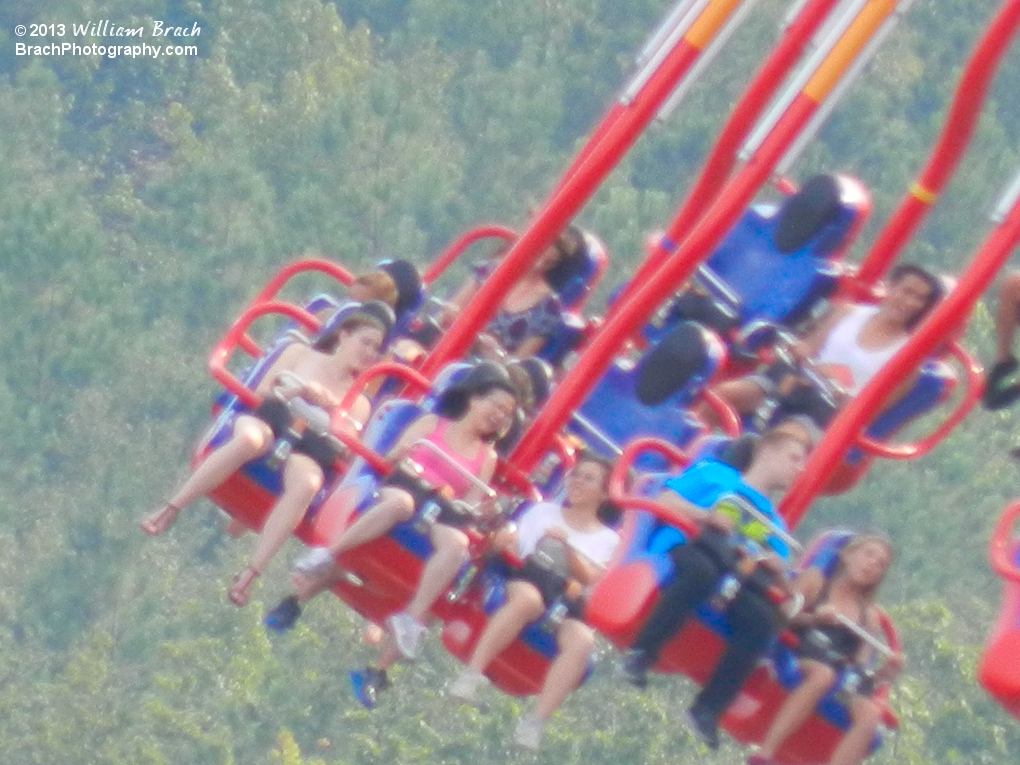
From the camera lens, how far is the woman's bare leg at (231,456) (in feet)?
28.5

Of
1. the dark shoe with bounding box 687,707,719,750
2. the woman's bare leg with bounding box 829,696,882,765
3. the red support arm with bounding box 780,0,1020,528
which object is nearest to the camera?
the red support arm with bounding box 780,0,1020,528

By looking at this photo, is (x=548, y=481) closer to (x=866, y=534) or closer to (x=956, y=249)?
(x=866, y=534)

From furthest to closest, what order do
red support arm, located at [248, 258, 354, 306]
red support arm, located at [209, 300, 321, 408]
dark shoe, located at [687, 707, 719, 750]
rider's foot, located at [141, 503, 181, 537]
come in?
1. red support arm, located at [248, 258, 354, 306]
2. rider's foot, located at [141, 503, 181, 537]
3. red support arm, located at [209, 300, 321, 408]
4. dark shoe, located at [687, 707, 719, 750]

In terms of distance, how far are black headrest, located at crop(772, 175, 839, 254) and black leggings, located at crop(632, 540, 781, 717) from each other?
1807 mm

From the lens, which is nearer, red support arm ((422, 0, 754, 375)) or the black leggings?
the black leggings

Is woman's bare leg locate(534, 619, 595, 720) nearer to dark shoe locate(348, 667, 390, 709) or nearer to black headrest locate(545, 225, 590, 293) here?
dark shoe locate(348, 667, 390, 709)

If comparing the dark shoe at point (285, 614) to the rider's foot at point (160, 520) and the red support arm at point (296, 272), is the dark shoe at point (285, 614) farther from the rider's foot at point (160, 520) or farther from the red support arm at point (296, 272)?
the red support arm at point (296, 272)

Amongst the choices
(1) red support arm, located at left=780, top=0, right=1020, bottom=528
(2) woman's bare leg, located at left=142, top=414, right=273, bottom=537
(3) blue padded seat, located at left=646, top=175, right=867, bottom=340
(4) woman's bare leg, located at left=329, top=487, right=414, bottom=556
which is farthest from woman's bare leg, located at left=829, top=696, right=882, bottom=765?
(2) woman's bare leg, located at left=142, top=414, right=273, bottom=537

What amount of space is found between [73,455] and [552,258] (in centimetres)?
1797

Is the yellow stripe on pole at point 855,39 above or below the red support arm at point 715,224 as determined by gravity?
above

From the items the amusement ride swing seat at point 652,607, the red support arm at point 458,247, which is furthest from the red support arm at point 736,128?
the amusement ride swing seat at point 652,607

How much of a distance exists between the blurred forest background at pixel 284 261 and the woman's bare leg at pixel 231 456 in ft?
30.6

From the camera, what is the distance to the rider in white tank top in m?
9.06

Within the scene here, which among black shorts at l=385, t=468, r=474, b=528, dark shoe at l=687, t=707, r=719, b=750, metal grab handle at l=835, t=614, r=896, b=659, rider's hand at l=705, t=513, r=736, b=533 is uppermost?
rider's hand at l=705, t=513, r=736, b=533
